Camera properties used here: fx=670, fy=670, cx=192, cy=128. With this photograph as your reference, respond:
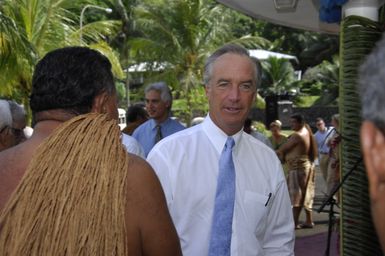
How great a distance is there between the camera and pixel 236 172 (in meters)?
3.11

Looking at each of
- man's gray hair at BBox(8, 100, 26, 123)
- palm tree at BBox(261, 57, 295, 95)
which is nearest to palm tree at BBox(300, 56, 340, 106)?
palm tree at BBox(261, 57, 295, 95)

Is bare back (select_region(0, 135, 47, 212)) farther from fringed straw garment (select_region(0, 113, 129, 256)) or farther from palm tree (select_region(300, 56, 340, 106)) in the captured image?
palm tree (select_region(300, 56, 340, 106))

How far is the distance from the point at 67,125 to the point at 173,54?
25409 mm

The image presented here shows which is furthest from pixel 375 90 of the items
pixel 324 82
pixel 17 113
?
pixel 324 82

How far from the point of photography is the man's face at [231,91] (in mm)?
3152

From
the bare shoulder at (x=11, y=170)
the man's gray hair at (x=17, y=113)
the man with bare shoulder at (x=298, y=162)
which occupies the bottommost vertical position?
the man with bare shoulder at (x=298, y=162)

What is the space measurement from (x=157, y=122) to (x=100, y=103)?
4.89 m

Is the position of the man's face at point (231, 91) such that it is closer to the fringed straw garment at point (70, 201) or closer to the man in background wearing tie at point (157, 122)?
the fringed straw garment at point (70, 201)

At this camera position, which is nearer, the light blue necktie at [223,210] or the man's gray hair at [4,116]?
the light blue necktie at [223,210]

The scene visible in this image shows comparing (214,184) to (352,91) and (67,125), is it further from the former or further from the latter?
(67,125)

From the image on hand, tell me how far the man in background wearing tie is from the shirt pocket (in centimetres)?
382

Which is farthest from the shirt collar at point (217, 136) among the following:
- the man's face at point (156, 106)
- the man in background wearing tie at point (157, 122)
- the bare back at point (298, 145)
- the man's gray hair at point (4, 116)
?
the bare back at point (298, 145)

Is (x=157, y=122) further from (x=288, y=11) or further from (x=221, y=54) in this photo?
(x=221, y=54)

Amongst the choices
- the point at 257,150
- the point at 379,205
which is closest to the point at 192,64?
the point at 257,150
